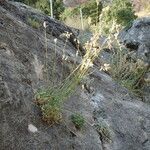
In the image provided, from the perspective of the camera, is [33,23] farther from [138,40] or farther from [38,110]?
[138,40]

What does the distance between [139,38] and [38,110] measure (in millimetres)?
6597

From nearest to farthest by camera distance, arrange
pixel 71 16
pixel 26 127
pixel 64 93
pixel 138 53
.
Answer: pixel 26 127 < pixel 64 93 < pixel 138 53 < pixel 71 16

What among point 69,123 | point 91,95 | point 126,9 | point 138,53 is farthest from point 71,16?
point 69,123

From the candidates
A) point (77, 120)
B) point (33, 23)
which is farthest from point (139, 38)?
point (77, 120)

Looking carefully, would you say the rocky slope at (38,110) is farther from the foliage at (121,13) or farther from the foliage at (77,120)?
the foliage at (121,13)

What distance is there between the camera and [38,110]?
14.2ft

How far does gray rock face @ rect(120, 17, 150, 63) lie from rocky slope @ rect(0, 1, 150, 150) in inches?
116

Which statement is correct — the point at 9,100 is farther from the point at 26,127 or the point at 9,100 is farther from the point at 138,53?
the point at 138,53

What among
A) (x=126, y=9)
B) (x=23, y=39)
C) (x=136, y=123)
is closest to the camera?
(x=23, y=39)

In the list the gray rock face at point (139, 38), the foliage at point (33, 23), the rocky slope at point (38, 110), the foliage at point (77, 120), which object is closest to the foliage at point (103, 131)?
the rocky slope at point (38, 110)

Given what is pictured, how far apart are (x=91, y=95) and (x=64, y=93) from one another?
1.63 metres

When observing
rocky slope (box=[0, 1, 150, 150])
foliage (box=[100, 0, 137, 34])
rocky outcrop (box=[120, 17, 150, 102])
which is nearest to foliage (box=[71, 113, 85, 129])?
rocky slope (box=[0, 1, 150, 150])

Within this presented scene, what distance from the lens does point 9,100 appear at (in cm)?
407

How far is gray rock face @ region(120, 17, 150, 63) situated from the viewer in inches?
394
